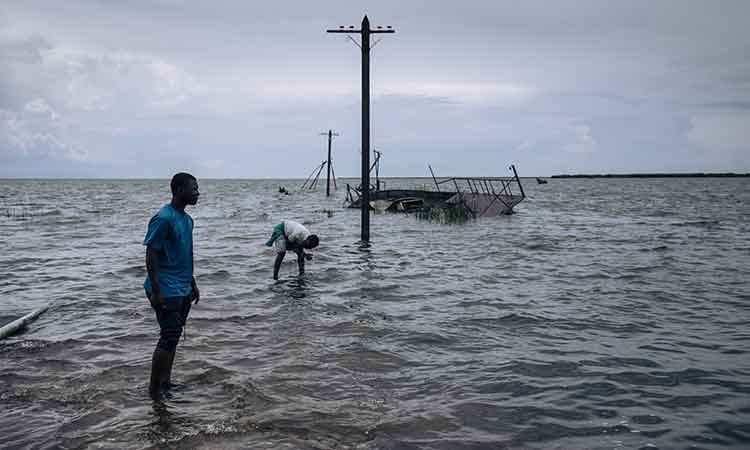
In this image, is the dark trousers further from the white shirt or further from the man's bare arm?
the white shirt

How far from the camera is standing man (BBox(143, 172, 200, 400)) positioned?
501 centimetres

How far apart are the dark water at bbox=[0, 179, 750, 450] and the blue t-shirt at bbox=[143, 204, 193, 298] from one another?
113 centimetres

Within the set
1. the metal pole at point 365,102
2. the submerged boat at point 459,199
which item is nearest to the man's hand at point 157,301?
the metal pole at point 365,102

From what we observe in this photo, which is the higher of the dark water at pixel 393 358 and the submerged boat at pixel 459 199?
the submerged boat at pixel 459 199

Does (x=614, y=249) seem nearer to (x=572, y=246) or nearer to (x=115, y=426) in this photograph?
(x=572, y=246)

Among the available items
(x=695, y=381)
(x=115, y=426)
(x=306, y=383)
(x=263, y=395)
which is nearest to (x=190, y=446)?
(x=115, y=426)

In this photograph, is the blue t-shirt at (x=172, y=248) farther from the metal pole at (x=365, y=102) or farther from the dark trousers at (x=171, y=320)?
the metal pole at (x=365, y=102)

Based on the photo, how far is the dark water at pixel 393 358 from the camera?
15.5ft

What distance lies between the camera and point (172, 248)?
5156 mm

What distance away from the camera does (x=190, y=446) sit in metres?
4.38

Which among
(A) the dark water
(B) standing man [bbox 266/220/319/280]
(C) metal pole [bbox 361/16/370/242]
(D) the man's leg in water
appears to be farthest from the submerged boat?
(D) the man's leg in water

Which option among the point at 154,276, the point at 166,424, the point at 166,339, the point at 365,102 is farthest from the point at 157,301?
the point at 365,102

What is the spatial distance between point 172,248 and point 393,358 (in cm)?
300

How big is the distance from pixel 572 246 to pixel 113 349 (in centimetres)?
1544
